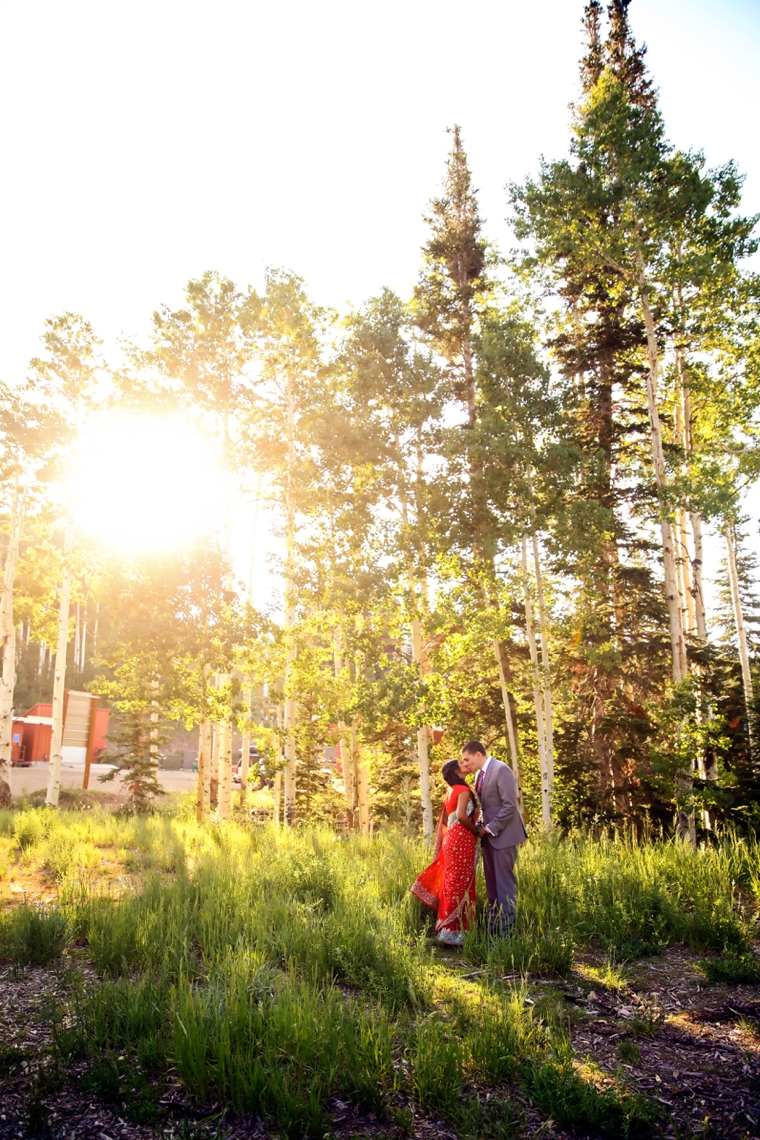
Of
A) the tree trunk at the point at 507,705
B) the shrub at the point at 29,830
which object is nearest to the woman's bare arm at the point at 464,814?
the shrub at the point at 29,830

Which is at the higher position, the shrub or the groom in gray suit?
the groom in gray suit

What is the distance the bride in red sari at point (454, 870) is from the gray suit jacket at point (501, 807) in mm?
202

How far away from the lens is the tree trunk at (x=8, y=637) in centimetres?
1694

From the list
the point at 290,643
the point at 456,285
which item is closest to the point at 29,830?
the point at 290,643

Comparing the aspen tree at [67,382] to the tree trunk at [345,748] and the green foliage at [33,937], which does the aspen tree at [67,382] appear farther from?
the green foliage at [33,937]

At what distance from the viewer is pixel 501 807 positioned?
6.09m

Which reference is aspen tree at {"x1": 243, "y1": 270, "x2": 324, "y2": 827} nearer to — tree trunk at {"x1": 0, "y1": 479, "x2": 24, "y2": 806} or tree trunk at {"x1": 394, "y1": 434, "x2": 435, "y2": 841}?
tree trunk at {"x1": 394, "y1": 434, "x2": 435, "y2": 841}

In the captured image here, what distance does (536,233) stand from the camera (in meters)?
15.2

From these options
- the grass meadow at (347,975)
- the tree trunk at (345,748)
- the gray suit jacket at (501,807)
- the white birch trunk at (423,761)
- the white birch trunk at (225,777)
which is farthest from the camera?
the tree trunk at (345,748)

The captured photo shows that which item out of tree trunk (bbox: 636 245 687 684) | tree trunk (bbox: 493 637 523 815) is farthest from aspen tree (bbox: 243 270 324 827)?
tree trunk (bbox: 636 245 687 684)

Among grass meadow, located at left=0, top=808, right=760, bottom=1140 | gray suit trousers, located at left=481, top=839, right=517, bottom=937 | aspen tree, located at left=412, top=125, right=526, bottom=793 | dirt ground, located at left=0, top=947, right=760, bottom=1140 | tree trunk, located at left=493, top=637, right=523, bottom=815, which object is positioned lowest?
dirt ground, located at left=0, top=947, right=760, bottom=1140

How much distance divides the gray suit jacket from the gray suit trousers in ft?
0.28

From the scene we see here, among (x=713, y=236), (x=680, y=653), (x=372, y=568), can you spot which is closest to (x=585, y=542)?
(x=680, y=653)

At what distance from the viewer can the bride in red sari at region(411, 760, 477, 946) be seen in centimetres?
598
